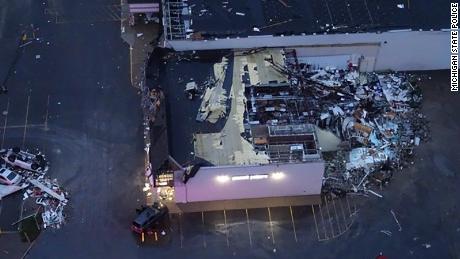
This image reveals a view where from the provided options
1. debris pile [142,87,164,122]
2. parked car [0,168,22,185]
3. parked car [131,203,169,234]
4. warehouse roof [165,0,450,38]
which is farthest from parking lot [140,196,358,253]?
warehouse roof [165,0,450,38]

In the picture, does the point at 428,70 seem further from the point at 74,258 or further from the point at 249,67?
the point at 74,258

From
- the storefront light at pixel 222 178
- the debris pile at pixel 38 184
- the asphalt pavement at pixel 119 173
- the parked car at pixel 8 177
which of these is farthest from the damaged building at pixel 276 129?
the parked car at pixel 8 177

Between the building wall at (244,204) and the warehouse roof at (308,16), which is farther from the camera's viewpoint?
the warehouse roof at (308,16)

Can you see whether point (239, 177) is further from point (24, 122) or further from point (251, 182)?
point (24, 122)

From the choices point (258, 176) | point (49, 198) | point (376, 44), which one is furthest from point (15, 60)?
point (376, 44)

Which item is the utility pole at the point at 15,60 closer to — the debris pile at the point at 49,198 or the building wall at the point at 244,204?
the debris pile at the point at 49,198
